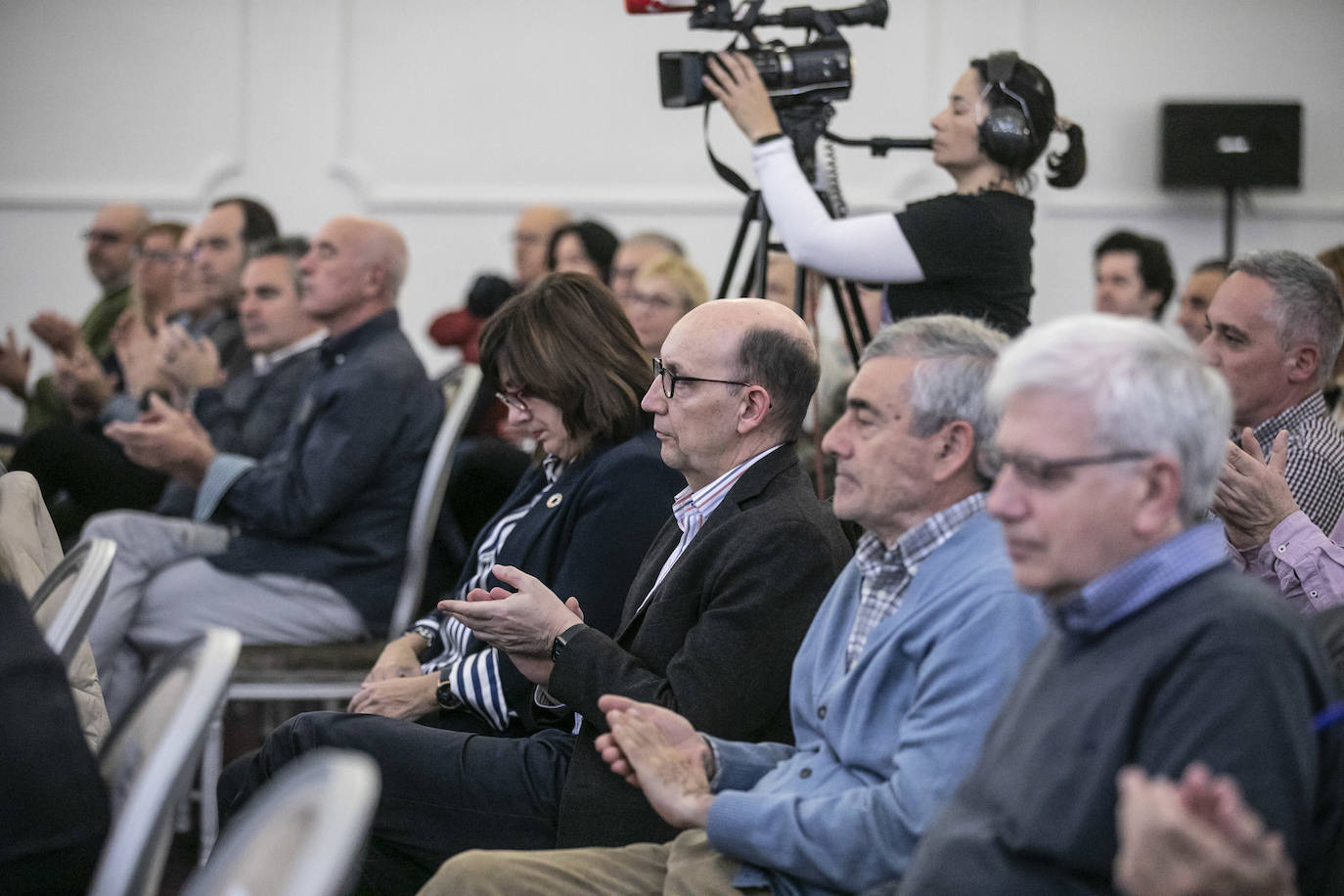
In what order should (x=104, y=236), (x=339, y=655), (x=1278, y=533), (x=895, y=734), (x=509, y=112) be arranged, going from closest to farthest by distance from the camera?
(x=895, y=734) → (x=1278, y=533) → (x=339, y=655) → (x=104, y=236) → (x=509, y=112)

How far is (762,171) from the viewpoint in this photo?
2525 mm

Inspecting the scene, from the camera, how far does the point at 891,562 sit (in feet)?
5.35

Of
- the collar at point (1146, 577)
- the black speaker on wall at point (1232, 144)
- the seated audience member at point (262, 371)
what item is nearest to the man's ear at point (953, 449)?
the collar at point (1146, 577)

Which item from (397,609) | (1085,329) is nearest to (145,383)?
(397,609)

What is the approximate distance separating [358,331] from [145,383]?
115 centimetres

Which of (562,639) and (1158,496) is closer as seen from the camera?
(1158,496)

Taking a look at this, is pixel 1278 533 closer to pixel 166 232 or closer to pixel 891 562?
pixel 891 562

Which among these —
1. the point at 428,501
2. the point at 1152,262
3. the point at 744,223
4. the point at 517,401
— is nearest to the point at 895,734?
the point at 517,401

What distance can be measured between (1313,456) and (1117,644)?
45.8 inches

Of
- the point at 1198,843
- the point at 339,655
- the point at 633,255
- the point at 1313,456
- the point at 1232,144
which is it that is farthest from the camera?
the point at 1232,144

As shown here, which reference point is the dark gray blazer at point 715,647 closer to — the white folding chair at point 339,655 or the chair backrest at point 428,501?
the white folding chair at point 339,655

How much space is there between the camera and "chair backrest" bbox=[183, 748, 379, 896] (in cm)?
95

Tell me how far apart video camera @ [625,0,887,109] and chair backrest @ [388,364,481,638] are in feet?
2.77

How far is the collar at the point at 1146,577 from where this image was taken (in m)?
1.17
